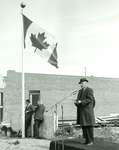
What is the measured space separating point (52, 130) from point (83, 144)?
19.7 ft

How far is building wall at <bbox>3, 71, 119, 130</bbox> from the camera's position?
93.7ft

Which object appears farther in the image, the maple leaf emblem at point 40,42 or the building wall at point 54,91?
the building wall at point 54,91

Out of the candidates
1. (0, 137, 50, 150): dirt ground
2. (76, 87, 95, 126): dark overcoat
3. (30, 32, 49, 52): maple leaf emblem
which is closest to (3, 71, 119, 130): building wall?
(30, 32, 49, 52): maple leaf emblem

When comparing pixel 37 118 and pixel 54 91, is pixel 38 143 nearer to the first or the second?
pixel 37 118

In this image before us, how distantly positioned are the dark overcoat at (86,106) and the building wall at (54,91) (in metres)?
12.3

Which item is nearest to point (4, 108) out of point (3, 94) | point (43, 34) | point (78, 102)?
point (3, 94)

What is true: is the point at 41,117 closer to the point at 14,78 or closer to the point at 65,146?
the point at 65,146

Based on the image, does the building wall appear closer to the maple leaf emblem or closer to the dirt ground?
the maple leaf emblem

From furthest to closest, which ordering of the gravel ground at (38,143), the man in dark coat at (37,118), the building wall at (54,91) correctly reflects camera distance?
the building wall at (54,91) → the man in dark coat at (37,118) → the gravel ground at (38,143)

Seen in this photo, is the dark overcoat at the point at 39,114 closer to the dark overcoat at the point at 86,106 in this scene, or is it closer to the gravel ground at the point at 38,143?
the gravel ground at the point at 38,143

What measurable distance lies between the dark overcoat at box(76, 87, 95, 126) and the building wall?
12263 mm

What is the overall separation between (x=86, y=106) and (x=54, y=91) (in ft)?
68.6

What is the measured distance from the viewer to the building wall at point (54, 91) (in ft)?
93.7

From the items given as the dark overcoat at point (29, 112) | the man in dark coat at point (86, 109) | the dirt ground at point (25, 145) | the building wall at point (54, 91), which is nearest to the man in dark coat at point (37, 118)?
the dark overcoat at point (29, 112)
